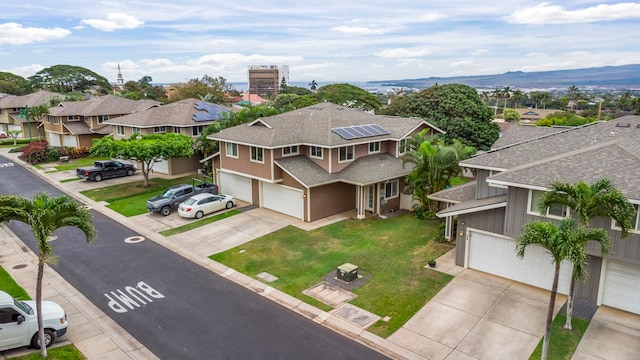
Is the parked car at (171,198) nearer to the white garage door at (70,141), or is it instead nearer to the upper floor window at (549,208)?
the upper floor window at (549,208)

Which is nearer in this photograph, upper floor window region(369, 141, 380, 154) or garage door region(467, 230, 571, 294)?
garage door region(467, 230, 571, 294)

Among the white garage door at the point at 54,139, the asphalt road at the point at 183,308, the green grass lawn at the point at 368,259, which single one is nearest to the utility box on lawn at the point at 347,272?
the green grass lawn at the point at 368,259

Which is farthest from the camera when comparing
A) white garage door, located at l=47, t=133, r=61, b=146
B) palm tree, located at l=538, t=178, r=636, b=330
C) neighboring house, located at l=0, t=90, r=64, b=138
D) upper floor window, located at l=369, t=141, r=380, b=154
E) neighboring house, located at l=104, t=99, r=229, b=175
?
neighboring house, located at l=0, t=90, r=64, b=138

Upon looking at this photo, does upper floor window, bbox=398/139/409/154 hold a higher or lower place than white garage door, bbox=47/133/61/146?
higher

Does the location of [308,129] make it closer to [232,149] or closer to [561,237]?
[232,149]

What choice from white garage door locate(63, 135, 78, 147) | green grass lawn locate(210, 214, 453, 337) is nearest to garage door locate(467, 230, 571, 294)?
green grass lawn locate(210, 214, 453, 337)

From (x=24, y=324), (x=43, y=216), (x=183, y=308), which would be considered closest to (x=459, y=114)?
(x=183, y=308)

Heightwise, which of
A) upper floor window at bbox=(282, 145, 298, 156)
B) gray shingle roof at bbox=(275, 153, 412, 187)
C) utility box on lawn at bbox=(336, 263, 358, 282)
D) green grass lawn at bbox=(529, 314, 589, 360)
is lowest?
green grass lawn at bbox=(529, 314, 589, 360)

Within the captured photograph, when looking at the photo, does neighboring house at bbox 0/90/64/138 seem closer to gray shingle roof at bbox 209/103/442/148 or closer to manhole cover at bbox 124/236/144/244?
gray shingle roof at bbox 209/103/442/148
